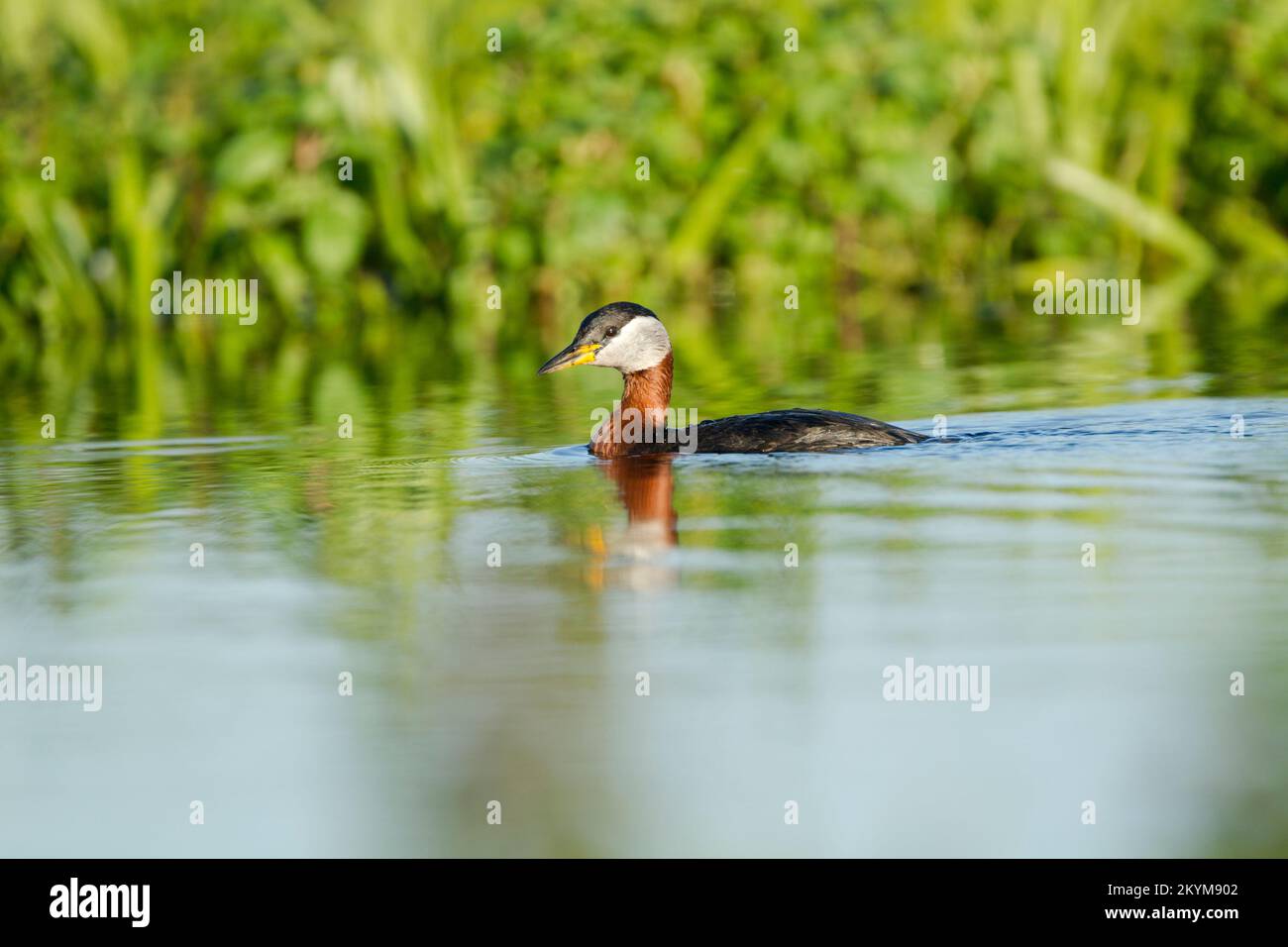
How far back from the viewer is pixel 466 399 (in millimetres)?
12648

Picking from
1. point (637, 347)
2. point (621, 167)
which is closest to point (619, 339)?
point (637, 347)

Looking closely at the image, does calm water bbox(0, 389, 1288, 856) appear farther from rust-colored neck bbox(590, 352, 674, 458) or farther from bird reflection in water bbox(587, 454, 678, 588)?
rust-colored neck bbox(590, 352, 674, 458)

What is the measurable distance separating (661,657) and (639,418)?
4.81m

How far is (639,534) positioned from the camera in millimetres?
7707

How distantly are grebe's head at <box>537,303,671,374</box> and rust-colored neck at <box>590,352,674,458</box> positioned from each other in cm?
10

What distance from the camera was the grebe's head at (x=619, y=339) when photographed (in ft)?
34.9

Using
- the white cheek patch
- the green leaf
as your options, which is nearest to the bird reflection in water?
the white cheek patch

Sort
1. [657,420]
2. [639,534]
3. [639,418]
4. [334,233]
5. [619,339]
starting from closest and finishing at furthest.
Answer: [639,534]
[639,418]
[619,339]
[657,420]
[334,233]

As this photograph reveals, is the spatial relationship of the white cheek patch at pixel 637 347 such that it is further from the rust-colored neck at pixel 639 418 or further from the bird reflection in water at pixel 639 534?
the bird reflection in water at pixel 639 534

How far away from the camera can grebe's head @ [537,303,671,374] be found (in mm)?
10625

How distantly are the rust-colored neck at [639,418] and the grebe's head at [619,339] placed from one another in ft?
0.34

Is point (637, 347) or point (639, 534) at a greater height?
point (637, 347)

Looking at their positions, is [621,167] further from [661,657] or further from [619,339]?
[661,657]

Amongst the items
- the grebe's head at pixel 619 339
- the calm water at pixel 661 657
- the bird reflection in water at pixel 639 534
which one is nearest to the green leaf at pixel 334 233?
the grebe's head at pixel 619 339
